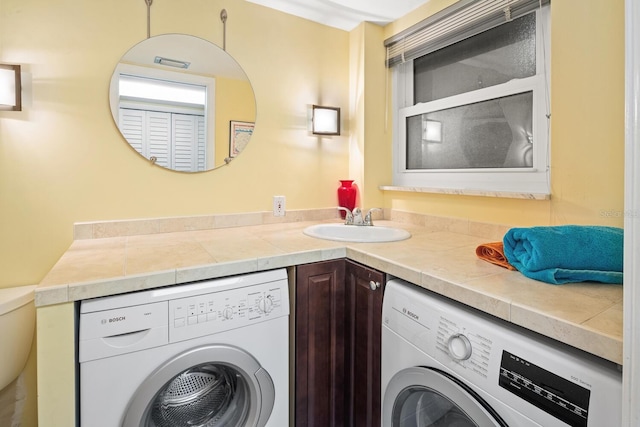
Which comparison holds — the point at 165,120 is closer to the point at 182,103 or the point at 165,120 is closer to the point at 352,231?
the point at 182,103

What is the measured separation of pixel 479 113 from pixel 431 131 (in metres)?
0.33

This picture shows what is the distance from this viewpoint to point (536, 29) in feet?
4.86

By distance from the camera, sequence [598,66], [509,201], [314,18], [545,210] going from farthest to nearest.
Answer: [314,18] < [509,201] < [545,210] < [598,66]

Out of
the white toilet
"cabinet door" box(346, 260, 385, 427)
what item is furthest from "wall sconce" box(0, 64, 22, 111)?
"cabinet door" box(346, 260, 385, 427)

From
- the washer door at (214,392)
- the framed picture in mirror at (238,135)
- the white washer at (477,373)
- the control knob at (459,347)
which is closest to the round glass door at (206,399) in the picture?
the washer door at (214,392)

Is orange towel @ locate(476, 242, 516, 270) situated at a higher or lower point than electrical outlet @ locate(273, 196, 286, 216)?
lower

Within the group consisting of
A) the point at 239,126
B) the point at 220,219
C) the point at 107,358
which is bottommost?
the point at 107,358

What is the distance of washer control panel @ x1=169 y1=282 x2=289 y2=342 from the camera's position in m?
1.08

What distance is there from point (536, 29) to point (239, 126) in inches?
59.7

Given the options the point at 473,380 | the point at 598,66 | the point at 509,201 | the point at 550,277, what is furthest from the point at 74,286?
the point at 598,66

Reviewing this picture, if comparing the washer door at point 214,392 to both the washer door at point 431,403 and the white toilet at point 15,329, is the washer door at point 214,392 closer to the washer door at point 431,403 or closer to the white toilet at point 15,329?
the washer door at point 431,403

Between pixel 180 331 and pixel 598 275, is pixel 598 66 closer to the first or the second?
pixel 598 275

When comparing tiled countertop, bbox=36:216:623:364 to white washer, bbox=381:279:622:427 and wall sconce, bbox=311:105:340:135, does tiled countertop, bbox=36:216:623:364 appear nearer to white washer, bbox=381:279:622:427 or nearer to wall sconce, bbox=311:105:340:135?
white washer, bbox=381:279:622:427

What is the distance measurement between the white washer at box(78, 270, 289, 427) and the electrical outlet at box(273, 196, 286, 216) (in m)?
0.80
